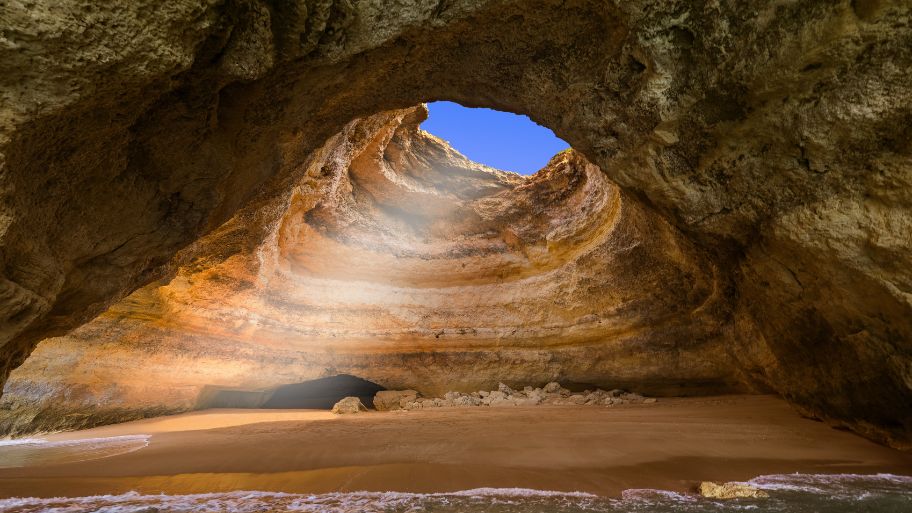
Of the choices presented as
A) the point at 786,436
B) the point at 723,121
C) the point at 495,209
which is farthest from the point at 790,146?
the point at 495,209

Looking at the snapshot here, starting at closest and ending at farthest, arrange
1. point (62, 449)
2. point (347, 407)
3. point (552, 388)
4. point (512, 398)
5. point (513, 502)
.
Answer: point (513, 502) → point (62, 449) → point (347, 407) → point (512, 398) → point (552, 388)

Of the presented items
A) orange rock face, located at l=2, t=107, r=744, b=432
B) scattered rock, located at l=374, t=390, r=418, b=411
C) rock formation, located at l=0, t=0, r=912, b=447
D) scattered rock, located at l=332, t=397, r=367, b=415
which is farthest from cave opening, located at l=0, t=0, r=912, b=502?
scattered rock, located at l=374, t=390, r=418, b=411

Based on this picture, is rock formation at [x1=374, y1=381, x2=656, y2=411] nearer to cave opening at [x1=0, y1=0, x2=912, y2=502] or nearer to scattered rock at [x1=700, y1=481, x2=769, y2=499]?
cave opening at [x1=0, y1=0, x2=912, y2=502]

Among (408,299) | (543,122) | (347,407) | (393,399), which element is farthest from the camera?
(408,299)

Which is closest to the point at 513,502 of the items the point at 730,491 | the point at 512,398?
the point at 730,491

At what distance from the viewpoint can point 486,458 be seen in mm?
3721

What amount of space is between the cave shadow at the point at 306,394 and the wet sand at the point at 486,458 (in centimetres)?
428

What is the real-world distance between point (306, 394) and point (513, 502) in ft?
30.0

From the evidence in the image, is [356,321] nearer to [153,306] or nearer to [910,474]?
[153,306]

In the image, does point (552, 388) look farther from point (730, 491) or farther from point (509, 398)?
point (730, 491)

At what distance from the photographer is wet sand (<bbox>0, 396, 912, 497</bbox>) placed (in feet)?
10.4

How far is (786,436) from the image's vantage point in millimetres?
4477

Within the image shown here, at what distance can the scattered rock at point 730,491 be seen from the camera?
2672 millimetres

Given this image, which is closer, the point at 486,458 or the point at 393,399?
the point at 486,458
